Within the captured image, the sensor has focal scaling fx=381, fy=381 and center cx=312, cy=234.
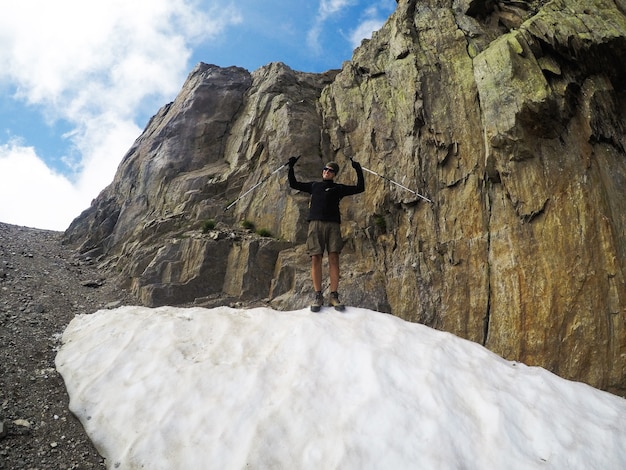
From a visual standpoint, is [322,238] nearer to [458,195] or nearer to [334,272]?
[334,272]

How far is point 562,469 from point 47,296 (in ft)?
48.4

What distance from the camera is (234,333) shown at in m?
9.04

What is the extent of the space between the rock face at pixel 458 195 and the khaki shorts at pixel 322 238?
3119 millimetres

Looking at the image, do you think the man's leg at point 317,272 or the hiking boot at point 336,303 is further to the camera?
the man's leg at point 317,272

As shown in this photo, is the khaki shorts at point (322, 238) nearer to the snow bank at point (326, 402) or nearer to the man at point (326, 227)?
the man at point (326, 227)

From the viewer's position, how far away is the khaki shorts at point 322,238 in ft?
34.1

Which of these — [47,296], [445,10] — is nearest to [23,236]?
[47,296]

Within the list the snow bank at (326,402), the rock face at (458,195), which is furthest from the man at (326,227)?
the rock face at (458,195)

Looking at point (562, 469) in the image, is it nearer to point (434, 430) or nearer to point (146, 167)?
point (434, 430)

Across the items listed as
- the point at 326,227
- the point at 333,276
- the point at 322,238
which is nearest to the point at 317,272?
the point at 333,276

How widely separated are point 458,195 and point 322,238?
4859 millimetres

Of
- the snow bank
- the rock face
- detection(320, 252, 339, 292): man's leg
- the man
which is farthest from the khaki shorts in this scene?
the rock face

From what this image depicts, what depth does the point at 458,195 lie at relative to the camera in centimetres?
1212

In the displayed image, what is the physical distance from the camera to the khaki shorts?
10382mm
